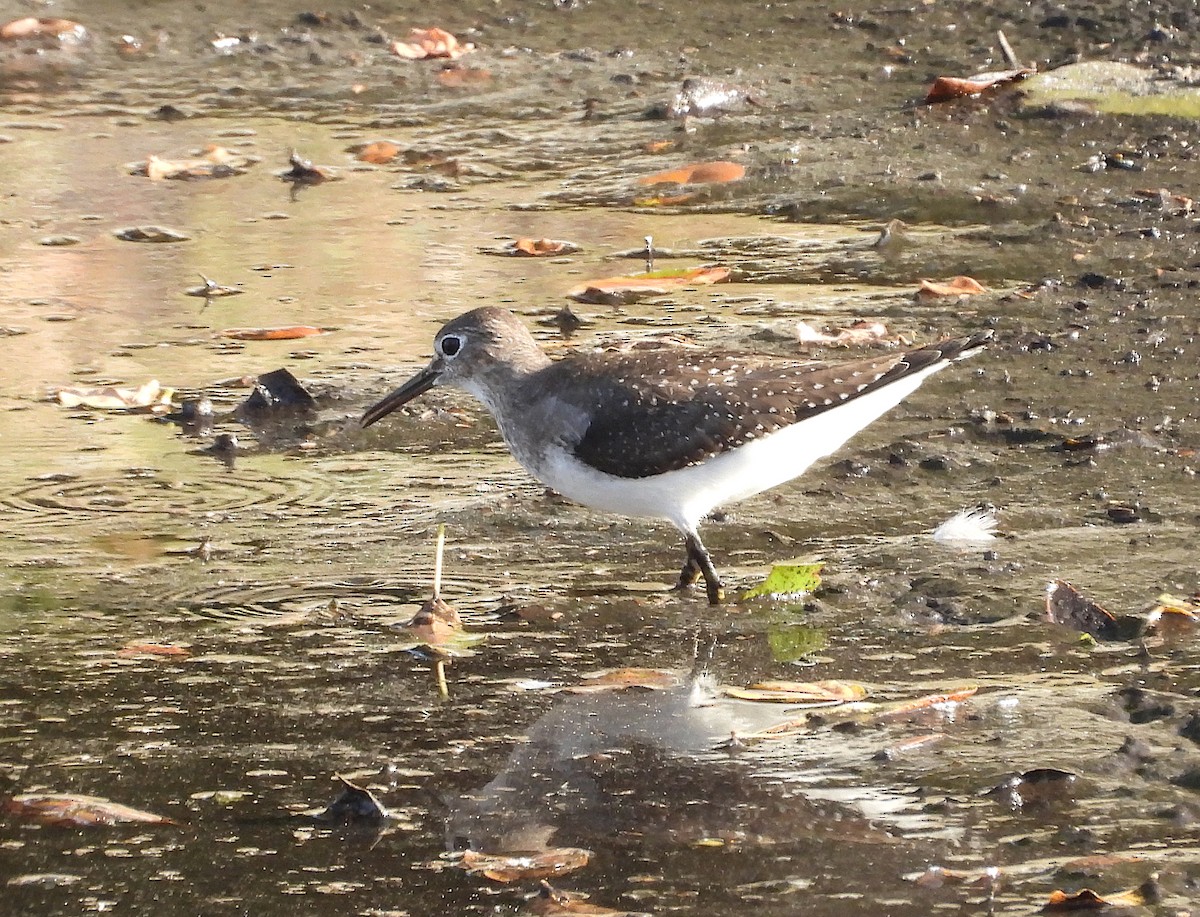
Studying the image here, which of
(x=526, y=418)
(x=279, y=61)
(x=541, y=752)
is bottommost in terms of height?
(x=541, y=752)

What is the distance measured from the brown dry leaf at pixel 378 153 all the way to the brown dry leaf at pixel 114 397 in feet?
11.7

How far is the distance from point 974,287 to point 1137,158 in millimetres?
2231

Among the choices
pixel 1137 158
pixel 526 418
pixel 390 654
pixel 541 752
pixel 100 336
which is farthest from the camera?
pixel 1137 158

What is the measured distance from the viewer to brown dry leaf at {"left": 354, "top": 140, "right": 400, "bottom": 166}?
35.7ft

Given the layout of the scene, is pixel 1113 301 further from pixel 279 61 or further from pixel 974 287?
pixel 279 61

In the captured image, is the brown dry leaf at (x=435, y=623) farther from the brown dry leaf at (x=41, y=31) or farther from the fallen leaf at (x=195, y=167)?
the brown dry leaf at (x=41, y=31)

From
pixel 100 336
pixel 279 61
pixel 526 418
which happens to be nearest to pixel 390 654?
pixel 526 418

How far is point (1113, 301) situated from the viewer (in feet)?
27.6

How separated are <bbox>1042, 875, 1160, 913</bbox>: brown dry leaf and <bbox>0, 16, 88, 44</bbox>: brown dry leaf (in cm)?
1066

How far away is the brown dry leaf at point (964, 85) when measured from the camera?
1118 cm

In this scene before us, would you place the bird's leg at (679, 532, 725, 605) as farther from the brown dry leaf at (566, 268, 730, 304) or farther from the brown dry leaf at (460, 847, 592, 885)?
the brown dry leaf at (566, 268, 730, 304)

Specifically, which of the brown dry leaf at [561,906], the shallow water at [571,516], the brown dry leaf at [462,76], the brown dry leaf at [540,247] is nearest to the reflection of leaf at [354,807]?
the shallow water at [571,516]

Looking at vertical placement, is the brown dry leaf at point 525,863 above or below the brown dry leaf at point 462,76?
below

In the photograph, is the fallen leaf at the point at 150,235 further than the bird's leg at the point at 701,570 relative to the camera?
Yes
